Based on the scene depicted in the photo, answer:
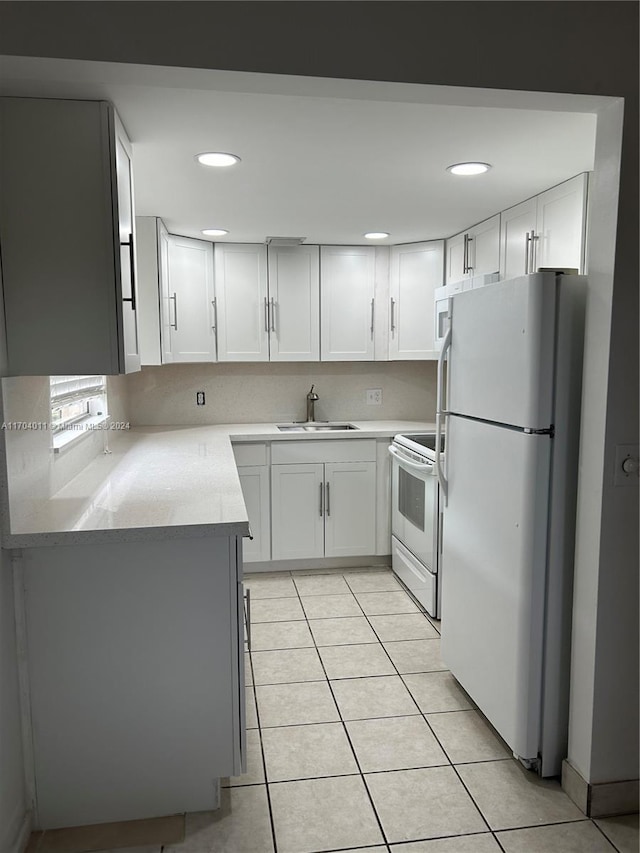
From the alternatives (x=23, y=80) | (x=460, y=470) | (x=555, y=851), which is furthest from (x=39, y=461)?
(x=555, y=851)

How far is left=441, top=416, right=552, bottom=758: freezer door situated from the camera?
6.64ft

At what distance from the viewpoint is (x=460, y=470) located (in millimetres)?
2480

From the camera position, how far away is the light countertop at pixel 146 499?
1.81 metres

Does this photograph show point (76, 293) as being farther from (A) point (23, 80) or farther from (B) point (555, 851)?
(B) point (555, 851)

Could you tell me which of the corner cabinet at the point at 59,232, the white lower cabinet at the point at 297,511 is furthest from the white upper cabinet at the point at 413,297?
the corner cabinet at the point at 59,232

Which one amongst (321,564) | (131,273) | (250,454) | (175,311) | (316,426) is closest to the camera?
(131,273)

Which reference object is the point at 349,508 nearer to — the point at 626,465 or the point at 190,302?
the point at 190,302

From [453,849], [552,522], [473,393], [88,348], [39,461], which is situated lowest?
[453,849]

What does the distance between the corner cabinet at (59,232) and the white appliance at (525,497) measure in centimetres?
124

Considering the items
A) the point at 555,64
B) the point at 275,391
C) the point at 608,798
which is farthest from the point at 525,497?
the point at 275,391

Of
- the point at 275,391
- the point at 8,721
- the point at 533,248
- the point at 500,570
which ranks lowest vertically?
the point at 8,721

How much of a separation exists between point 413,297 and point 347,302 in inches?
17.4

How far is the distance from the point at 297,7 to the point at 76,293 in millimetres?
953

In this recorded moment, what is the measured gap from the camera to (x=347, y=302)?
4.24 metres
